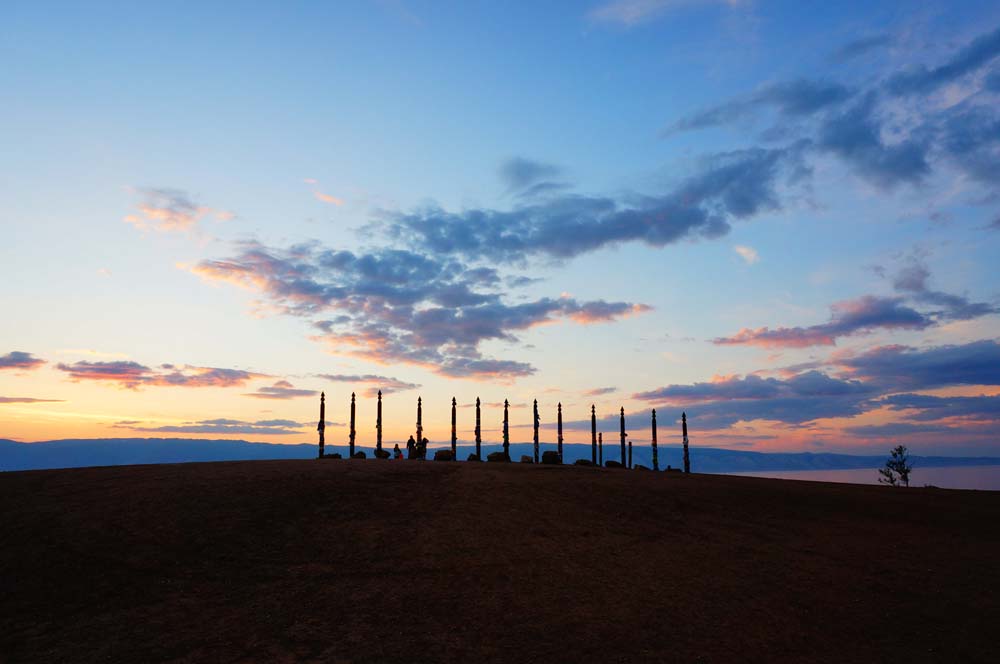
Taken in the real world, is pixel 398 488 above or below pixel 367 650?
above

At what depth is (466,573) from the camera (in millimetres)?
22562

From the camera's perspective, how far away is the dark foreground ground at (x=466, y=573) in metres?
18.0

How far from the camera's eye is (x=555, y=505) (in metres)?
31.5

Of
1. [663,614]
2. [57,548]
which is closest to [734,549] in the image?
[663,614]

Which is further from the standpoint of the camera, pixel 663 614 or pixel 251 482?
pixel 251 482

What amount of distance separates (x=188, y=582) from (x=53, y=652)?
4.60 metres

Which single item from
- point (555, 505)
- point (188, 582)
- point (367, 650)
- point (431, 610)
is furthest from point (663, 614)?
point (188, 582)

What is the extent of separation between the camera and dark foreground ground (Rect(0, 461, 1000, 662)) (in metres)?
18.0

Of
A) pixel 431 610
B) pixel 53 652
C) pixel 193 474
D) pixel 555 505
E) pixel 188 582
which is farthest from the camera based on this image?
pixel 193 474

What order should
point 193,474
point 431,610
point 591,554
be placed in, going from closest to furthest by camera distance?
1. point 431,610
2. point 591,554
3. point 193,474

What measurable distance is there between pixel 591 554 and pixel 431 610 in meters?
7.74

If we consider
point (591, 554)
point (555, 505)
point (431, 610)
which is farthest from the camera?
point (555, 505)

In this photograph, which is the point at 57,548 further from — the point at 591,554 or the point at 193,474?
the point at 591,554

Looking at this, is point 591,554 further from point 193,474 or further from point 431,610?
point 193,474
